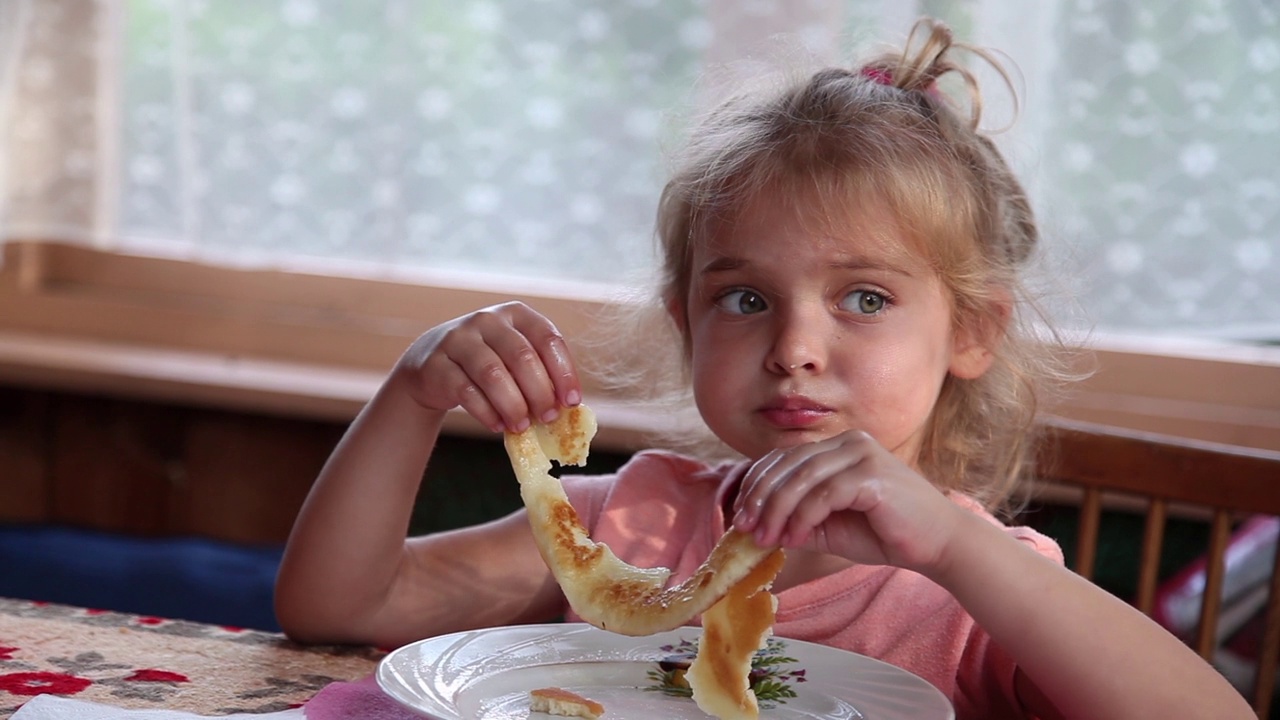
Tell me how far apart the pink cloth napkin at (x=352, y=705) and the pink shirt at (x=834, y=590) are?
0.28 meters

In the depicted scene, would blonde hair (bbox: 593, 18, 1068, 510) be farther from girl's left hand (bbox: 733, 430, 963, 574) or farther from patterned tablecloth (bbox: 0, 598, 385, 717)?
patterned tablecloth (bbox: 0, 598, 385, 717)

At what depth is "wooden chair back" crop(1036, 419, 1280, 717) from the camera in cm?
121

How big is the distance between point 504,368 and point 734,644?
0.28 m

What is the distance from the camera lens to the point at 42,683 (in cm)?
85

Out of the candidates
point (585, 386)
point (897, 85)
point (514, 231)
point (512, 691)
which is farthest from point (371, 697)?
point (514, 231)

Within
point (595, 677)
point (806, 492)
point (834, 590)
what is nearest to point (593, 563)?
point (595, 677)

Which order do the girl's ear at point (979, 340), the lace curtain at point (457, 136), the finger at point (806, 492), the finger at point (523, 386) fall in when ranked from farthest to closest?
the lace curtain at point (457, 136) < the girl's ear at point (979, 340) < the finger at point (523, 386) < the finger at point (806, 492)

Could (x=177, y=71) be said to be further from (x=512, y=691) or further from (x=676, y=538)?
(x=512, y=691)

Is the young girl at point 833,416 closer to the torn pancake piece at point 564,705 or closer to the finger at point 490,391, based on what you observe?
the finger at point 490,391

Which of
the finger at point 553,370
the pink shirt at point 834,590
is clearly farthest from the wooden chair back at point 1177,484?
the finger at point 553,370

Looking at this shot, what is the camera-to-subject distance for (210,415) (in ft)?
7.43

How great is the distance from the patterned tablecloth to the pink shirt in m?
0.29

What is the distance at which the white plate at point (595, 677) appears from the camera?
812 mm

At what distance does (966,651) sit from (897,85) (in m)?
0.52
